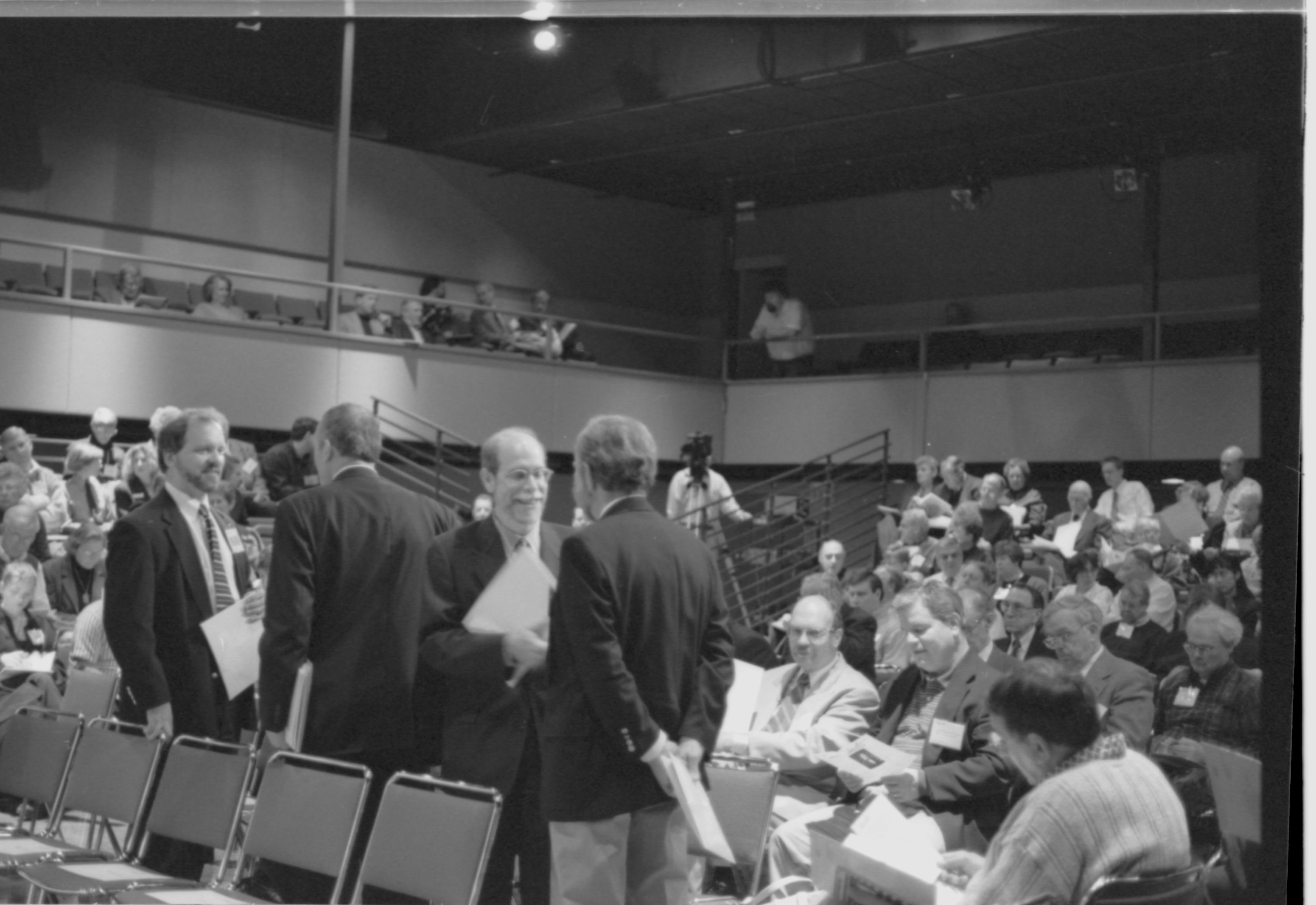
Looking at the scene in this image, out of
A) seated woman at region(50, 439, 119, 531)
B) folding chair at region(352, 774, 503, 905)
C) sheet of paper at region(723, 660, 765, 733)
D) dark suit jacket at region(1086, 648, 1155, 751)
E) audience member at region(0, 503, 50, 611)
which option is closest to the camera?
folding chair at region(352, 774, 503, 905)

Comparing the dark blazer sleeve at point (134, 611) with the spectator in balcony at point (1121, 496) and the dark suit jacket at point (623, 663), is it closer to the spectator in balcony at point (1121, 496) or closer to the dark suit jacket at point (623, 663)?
the dark suit jacket at point (623, 663)

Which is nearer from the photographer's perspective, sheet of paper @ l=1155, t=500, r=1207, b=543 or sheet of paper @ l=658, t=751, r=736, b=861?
sheet of paper @ l=658, t=751, r=736, b=861

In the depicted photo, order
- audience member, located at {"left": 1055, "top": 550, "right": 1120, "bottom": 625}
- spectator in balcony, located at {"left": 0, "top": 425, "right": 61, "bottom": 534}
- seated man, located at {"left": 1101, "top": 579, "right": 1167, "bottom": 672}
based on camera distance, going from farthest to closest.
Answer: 1. spectator in balcony, located at {"left": 0, "top": 425, "right": 61, "bottom": 534}
2. audience member, located at {"left": 1055, "top": 550, "right": 1120, "bottom": 625}
3. seated man, located at {"left": 1101, "top": 579, "right": 1167, "bottom": 672}

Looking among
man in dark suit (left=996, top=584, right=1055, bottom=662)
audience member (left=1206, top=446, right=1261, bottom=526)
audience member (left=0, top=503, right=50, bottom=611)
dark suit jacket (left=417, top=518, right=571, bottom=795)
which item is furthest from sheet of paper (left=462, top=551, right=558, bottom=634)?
audience member (left=0, top=503, right=50, bottom=611)

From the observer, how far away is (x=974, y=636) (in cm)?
396

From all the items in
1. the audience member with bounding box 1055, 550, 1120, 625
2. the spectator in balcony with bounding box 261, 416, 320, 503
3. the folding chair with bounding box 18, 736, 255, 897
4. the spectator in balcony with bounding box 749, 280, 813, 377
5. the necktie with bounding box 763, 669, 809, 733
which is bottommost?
the folding chair with bounding box 18, 736, 255, 897

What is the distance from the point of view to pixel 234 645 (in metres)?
3.11

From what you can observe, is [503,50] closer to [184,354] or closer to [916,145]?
[916,145]

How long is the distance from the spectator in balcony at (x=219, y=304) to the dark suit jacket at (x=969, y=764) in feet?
20.0

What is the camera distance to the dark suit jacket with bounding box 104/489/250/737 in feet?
9.86

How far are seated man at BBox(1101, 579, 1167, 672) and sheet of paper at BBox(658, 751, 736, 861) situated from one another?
2.97 meters

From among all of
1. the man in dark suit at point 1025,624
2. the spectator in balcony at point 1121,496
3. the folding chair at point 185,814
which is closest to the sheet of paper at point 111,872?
the folding chair at point 185,814

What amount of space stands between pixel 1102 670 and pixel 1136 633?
1.42 m

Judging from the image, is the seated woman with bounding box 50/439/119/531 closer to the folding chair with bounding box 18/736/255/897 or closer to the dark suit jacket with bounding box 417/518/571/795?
the folding chair with bounding box 18/736/255/897
